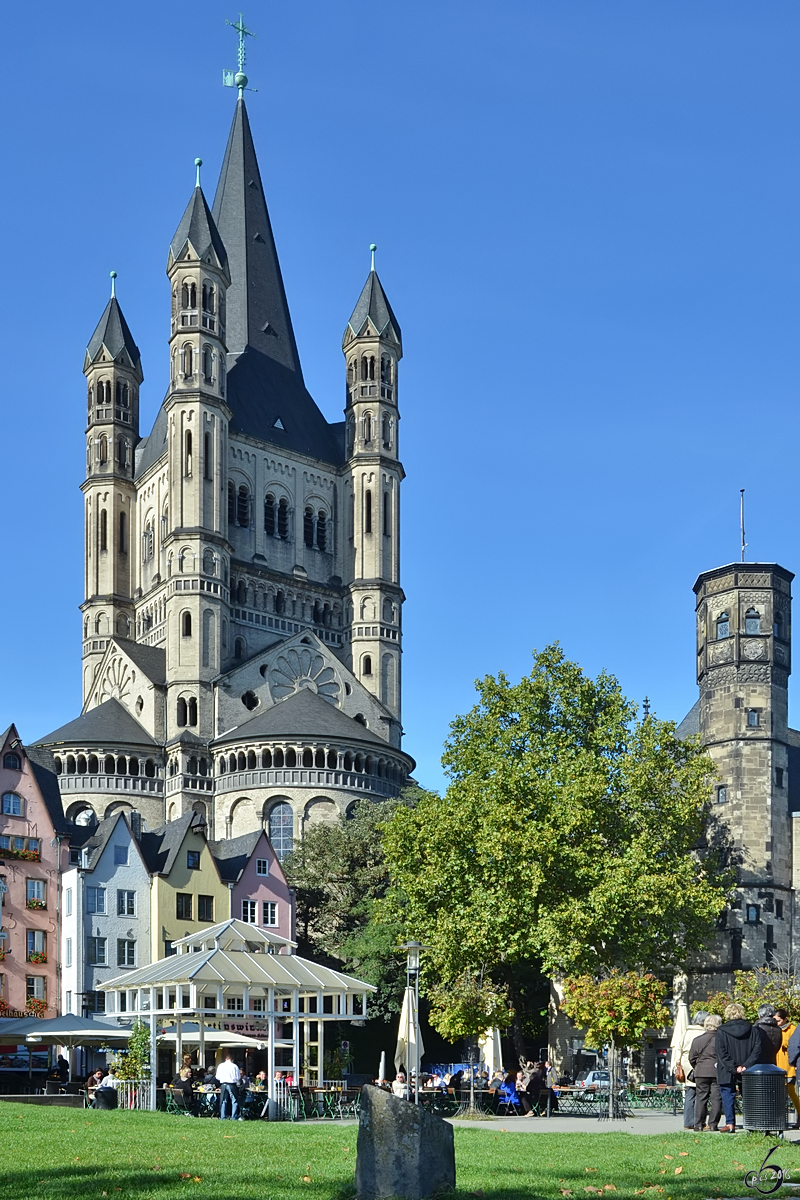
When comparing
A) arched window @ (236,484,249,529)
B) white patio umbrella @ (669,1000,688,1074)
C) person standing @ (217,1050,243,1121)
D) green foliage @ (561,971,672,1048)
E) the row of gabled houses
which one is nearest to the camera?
person standing @ (217,1050,243,1121)

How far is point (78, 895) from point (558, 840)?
20.5 m

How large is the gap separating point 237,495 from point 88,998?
154 feet

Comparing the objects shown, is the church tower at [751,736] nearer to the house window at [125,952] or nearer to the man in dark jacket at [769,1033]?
the house window at [125,952]

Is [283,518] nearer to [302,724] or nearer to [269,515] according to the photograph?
[269,515]

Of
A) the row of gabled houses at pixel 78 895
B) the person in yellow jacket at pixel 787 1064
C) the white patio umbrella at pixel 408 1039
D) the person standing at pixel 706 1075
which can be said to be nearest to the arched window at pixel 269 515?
the row of gabled houses at pixel 78 895

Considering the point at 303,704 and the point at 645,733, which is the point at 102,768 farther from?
the point at 645,733

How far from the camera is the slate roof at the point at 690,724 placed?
82044 mm

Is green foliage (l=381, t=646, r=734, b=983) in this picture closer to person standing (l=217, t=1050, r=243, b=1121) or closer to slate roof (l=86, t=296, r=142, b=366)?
person standing (l=217, t=1050, r=243, b=1121)

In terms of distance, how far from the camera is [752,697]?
63.8 m

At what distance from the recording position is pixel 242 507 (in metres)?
103

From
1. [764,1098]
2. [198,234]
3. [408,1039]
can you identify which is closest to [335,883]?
[408,1039]

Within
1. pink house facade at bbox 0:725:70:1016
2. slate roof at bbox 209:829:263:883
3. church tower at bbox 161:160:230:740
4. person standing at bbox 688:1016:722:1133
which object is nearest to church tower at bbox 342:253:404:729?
church tower at bbox 161:160:230:740

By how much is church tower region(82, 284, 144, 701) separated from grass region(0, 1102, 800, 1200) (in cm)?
8183

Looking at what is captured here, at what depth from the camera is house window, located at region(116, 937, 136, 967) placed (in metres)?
61.8
